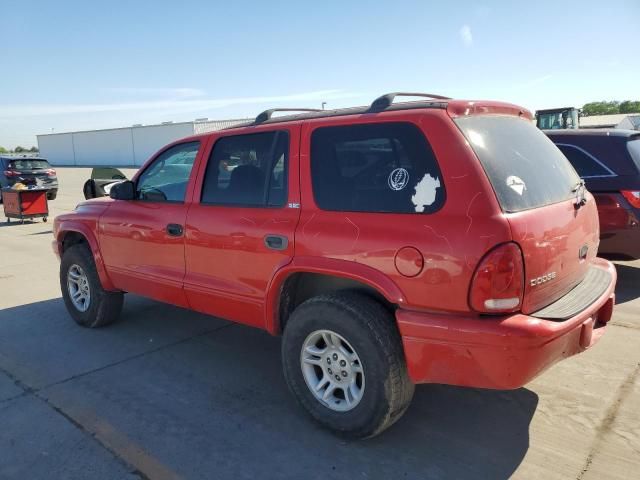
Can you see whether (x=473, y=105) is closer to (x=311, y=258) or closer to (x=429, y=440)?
(x=311, y=258)

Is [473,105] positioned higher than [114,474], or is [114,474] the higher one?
[473,105]

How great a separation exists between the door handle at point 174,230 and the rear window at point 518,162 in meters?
2.24

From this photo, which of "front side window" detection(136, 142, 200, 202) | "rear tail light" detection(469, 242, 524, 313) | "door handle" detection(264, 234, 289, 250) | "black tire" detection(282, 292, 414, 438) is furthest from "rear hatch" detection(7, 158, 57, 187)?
"rear tail light" detection(469, 242, 524, 313)

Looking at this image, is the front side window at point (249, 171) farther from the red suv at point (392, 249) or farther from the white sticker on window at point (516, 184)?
the white sticker on window at point (516, 184)

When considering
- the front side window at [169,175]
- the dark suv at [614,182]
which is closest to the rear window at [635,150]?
the dark suv at [614,182]

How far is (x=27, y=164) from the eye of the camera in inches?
706

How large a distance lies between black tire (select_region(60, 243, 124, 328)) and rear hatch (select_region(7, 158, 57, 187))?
46.0 ft

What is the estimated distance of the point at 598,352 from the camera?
4242 mm

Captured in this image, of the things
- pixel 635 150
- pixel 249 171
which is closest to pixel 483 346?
pixel 249 171

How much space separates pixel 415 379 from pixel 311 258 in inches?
Result: 35.7

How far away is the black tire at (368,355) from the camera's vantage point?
2.87 metres

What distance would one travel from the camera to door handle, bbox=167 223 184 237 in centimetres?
404

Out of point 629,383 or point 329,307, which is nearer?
point 329,307

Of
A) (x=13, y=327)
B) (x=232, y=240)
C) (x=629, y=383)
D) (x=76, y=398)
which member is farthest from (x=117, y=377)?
(x=629, y=383)
